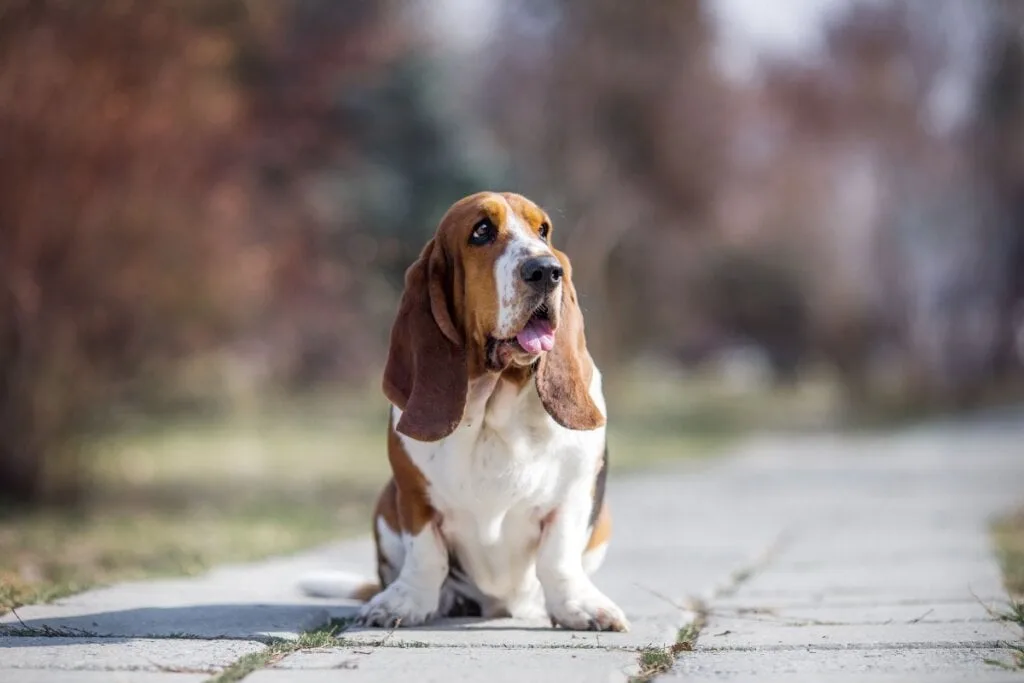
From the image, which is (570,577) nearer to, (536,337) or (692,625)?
(692,625)

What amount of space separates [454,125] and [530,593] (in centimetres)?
1455

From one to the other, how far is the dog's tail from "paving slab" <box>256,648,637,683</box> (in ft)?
3.55

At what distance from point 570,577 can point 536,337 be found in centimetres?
71

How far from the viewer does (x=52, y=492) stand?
31.0 feet

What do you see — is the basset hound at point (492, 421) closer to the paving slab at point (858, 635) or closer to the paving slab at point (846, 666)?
the paving slab at point (858, 635)

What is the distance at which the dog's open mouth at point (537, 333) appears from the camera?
11.7 ft

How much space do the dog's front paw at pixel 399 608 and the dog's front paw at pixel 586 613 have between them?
0.36m

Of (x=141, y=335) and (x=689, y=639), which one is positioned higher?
(x=141, y=335)

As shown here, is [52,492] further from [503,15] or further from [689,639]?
[503,15]

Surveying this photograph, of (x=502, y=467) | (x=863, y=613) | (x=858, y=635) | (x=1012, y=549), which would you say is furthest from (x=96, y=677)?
(x=1012, y=549)

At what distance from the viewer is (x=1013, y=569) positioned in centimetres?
525

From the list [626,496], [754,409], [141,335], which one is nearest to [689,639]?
[626,496]

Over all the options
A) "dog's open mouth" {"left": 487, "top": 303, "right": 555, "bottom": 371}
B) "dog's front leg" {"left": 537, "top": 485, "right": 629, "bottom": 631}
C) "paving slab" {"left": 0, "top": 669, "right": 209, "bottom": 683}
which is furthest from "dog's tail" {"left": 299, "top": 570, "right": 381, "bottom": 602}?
"paving slab" {"left": 0, "top": 669, "right": 209, "bottom": 683}

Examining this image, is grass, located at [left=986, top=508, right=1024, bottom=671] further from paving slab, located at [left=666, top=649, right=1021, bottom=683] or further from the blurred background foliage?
the blurred background foliage
